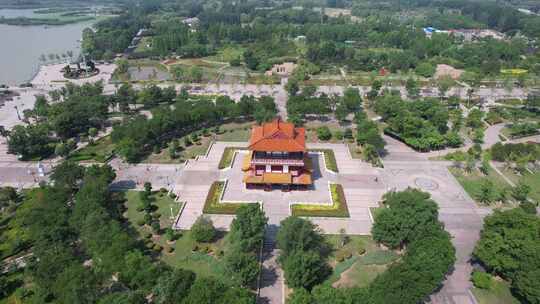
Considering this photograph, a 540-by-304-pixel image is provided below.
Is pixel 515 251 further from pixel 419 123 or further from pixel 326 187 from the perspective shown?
pixel 419 123

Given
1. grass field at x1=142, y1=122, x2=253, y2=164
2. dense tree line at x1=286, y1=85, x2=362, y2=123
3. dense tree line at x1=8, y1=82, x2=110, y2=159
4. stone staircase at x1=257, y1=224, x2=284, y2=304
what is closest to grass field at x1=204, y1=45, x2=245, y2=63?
dense tree line at x1=8, y1=82, x2=110, y2=159

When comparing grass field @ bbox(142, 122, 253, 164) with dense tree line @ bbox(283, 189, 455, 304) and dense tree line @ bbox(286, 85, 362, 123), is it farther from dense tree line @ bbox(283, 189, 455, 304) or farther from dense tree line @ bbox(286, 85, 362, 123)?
dense tree line @ bbox(283, 189, 455, 304)

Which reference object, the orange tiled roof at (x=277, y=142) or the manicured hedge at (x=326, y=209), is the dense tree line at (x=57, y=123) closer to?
the orange tiled roof at (x=277, y=142)

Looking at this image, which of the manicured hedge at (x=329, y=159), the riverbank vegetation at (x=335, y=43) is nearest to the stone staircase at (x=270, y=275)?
the manicured hedge at (x=329, y=159)

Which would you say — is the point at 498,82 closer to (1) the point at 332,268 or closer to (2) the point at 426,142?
(2) the point at 426,142

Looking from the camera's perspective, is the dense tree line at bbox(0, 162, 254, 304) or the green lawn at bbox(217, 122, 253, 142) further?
the green lawn at bbox(217, 122, 253, 142)
